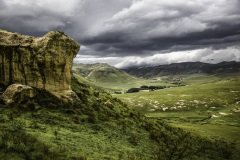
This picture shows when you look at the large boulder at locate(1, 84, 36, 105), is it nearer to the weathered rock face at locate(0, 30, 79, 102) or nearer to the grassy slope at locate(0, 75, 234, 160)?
the grassy slope at locate(0, 75, 234, 160)

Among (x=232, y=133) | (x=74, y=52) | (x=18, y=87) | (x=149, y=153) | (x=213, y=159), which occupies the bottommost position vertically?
(x=232, y=133)

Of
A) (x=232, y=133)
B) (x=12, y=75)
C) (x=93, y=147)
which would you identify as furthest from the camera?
(x=232, y=133)

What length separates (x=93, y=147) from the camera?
60906 millimetres

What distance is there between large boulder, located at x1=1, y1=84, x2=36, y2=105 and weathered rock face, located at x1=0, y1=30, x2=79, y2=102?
486 centimetres

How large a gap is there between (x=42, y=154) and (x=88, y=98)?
1991 inches

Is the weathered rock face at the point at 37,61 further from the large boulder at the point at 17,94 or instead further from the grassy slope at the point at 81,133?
the large boulder at the point at 17,94

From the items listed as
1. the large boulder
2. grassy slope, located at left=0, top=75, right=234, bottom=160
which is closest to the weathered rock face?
grassy slope, located at left=0, top=75, right=234, bottom=160

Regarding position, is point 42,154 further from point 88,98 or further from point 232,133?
point 232,133

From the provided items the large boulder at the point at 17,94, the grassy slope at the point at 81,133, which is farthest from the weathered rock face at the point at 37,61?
the large boulder at the point at 17,94

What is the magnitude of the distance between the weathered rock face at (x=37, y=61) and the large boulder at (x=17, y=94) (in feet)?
15.9

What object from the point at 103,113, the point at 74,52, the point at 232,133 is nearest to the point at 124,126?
the point at 103,113

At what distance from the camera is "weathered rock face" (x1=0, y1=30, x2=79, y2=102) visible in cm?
7756

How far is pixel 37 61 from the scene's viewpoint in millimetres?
80188

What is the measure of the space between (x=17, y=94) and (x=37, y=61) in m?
12.0
